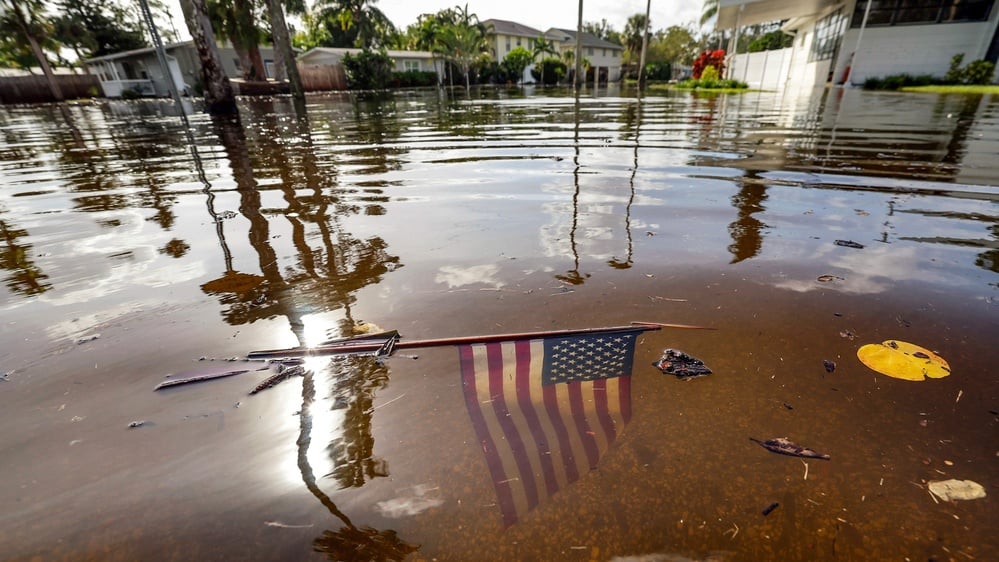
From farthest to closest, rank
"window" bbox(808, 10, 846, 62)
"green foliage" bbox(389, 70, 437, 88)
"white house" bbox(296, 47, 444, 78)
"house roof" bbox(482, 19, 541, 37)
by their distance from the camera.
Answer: "house roof" bbox(482, 19, 541, 37) → "white house" bbox(296, 47, 444, 78) → "green foliage" bbox(389, 70, 437, 88) → "window" bbox(808, 10, 846, 62)

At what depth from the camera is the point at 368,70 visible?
127 ft

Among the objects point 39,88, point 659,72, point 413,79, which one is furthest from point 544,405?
point 659,72

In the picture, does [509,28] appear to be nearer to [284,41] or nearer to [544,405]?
[284,41]

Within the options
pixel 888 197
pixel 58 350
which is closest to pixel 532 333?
pixel 58 350

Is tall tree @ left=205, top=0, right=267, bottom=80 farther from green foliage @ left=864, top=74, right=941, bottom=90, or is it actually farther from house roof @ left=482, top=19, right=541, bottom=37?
green foliage @ left=864, top=74, right=941, bottom=90

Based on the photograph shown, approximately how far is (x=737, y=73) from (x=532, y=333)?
42.4 metres

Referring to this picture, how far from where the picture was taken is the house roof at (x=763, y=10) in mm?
24095

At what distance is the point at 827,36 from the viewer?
27609mm

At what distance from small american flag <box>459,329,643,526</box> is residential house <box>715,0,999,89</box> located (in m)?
27.5

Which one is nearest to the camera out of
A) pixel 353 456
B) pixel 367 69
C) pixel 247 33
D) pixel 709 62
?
pixel 353 456

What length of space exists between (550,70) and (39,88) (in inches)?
1816

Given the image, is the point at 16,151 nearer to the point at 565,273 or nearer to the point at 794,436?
the point at 565,273

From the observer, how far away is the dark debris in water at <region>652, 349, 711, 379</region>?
6.44 feet

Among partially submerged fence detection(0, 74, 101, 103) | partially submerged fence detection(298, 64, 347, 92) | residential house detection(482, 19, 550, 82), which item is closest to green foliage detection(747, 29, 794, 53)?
residential house detection(482, 19, 550, 82)
